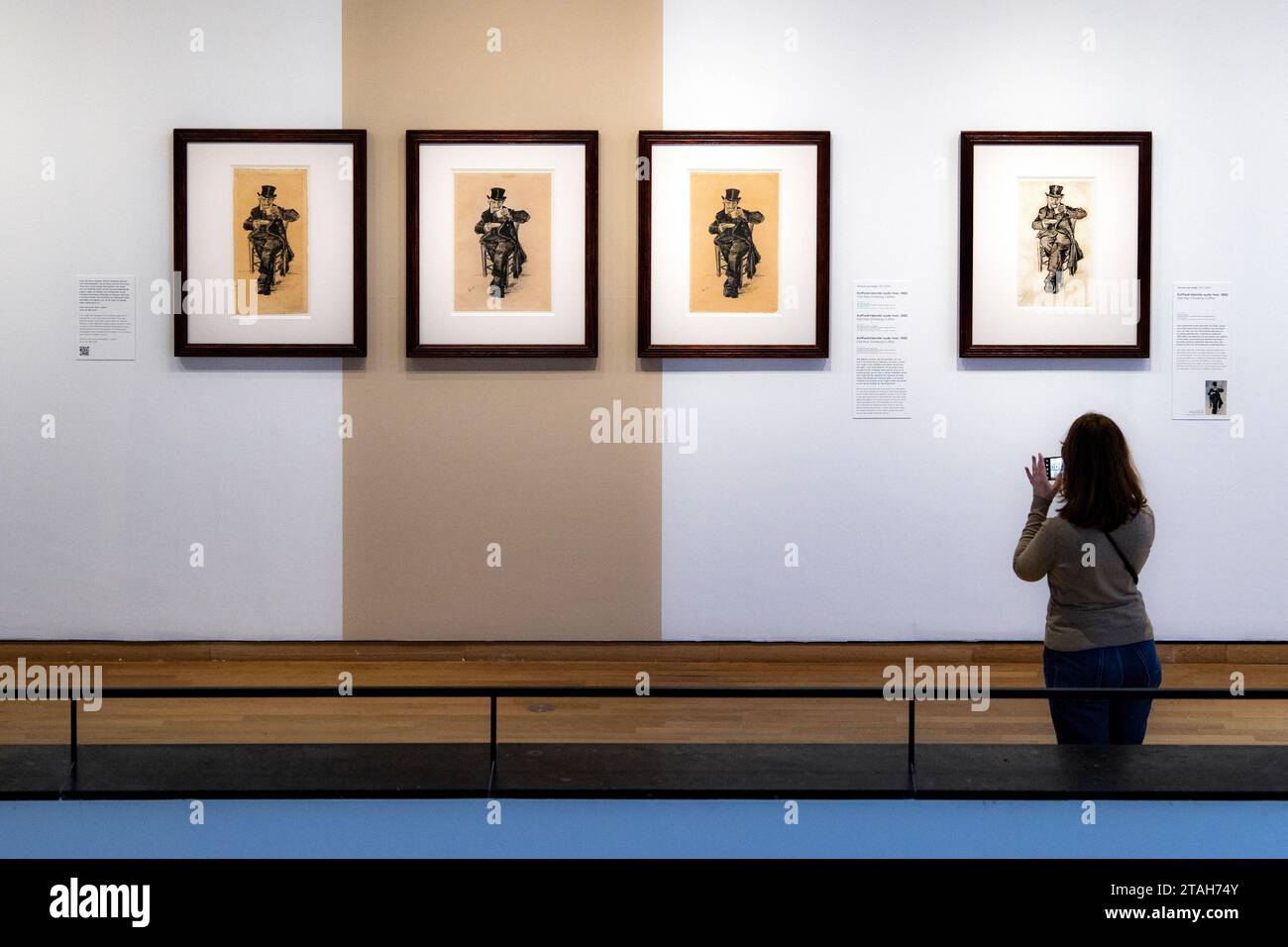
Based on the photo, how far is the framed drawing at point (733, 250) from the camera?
645cm

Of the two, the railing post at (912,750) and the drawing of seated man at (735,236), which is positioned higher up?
the drawing of seated man at (735,236)

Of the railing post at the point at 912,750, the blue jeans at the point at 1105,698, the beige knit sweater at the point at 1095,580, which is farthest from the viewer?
the beige knit sweater at the point at 1095,580

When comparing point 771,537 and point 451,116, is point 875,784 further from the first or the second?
point 451,116


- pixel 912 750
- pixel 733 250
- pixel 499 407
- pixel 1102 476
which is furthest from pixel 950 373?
pixel 912 750

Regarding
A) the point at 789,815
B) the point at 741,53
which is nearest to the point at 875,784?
the point at 789,815

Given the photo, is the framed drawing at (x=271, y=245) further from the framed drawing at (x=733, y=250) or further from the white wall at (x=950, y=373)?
the white wall at (x=950, y=373)

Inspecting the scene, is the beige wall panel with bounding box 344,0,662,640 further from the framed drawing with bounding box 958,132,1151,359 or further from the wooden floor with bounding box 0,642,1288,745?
the framed drawing with bounding box 958,132,1151,359

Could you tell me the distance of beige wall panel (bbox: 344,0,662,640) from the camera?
645 centimetres

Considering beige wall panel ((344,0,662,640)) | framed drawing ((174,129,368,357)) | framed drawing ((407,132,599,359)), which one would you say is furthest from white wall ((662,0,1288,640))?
framed drawing ((174,129,368,357))

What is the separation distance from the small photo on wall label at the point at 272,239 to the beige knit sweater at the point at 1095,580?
439 centimetres

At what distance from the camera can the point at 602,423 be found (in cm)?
656

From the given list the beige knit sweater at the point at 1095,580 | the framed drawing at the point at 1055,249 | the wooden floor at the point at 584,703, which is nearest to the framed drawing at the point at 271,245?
the wooden floor at the point at 584,703

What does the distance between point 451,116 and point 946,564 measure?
12.3 ft

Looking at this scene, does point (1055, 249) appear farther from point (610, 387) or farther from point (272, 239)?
point (272, 239)
